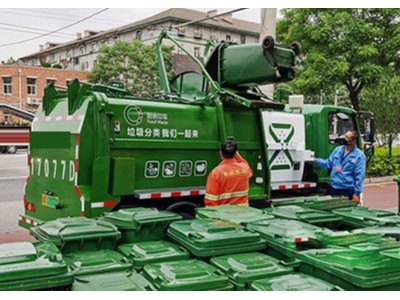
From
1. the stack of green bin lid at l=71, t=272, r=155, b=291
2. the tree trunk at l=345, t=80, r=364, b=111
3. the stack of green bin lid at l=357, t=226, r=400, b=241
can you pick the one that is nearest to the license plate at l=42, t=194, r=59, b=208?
the stack of green bin lid at l=71, t=272, r=155, b=291

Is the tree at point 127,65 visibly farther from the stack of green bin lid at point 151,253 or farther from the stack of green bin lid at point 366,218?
the stack of green bin lid at point 151,253

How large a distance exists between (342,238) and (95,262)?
5.00 ft

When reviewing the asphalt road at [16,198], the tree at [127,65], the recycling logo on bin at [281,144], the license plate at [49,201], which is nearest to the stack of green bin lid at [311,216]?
the license plate at [49,201]

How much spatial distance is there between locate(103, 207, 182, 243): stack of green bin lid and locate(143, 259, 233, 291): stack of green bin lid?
74cm

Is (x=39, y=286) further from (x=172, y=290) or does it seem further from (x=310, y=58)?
(x=310, y=58)

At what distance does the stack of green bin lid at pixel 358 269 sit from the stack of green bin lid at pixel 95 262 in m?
1.06

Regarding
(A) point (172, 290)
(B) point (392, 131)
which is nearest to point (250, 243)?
(A) point (172, 290)

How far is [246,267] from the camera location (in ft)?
8.37

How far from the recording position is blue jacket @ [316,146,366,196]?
585 cm

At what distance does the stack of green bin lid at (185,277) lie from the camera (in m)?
2.29

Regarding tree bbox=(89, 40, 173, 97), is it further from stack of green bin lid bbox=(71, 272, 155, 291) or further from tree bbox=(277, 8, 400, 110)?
stack of green bin lid bbox=(71, 272, 155, 291)

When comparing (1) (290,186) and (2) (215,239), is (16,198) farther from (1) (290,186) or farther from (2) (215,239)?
(2) (215,239)

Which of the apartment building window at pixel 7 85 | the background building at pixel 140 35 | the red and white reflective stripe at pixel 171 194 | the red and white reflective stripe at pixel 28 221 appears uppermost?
the background building at pixel 140 35

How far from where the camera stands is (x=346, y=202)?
4410 mm
